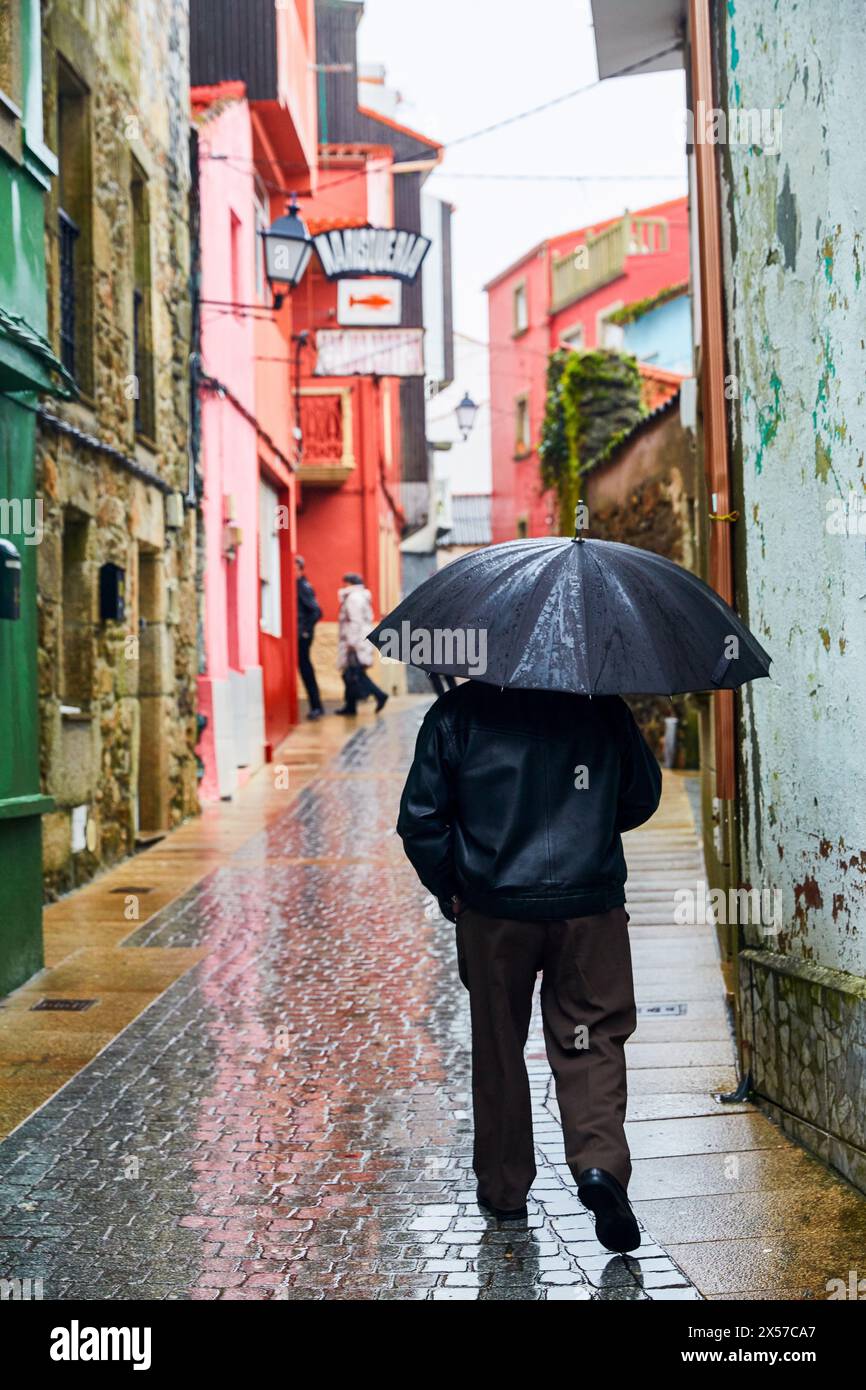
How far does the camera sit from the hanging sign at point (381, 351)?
1856 centimetres

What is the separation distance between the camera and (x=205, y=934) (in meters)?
8.86

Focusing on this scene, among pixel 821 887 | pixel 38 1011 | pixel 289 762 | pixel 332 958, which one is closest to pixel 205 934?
pixel 332 958

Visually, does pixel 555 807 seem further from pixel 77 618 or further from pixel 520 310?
pixel 520 310

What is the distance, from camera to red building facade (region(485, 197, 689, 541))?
3653 centimetres

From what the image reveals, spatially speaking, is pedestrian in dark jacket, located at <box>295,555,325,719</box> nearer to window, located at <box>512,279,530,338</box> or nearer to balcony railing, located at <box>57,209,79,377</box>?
balcony railing, located at <box>57,209,79,377</box>

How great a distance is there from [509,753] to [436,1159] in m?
1.55

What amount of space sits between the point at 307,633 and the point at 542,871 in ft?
58.5

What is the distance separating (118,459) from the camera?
1140cm

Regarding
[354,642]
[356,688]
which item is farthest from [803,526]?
[356,688]

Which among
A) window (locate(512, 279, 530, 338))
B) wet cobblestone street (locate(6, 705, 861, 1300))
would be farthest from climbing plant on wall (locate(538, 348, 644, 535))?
window (locate(512, 279, 530, 338))

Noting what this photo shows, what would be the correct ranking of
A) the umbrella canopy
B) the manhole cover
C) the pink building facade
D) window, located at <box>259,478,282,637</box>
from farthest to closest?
window, located at <box>259,478,282,637</box>, the pink building facade, the manhole cover, the umbrella canopy

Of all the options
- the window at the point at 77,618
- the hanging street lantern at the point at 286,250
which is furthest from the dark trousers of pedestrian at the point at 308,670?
the window at the point at 77,618

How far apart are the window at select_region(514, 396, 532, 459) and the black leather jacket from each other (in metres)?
38.8
